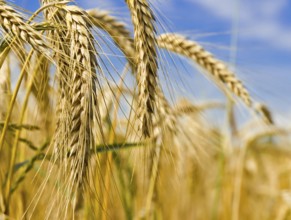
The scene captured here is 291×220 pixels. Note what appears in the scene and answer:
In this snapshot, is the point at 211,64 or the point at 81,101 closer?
the point at 81,101

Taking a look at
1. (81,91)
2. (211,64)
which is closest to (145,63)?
(81,91)

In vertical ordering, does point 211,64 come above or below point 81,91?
above

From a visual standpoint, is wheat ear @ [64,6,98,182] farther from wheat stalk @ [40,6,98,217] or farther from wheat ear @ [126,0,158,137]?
wheat ear @ [126,0,158,137]

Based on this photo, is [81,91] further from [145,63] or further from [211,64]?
[211,64]

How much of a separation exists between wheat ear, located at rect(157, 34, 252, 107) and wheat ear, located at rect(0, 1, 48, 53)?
72cm

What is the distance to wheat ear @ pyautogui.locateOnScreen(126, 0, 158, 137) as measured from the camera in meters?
1.16

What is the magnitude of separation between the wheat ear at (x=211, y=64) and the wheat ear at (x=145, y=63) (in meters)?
0.55

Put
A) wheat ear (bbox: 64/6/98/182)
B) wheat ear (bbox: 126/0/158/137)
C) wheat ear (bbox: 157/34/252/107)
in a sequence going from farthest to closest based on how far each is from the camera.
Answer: wheat ear (bbox: 157/34/252/107) < wheat ear (bbox: 126/0/158/137) < wheat ear (bbox: 64/6/98/182)

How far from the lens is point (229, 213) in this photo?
10.6 ft

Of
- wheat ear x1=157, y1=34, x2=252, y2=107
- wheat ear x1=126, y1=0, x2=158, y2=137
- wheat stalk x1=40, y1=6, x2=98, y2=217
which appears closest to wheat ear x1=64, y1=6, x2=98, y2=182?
wheat stalk x1=40, y1=6, x2=98, y2=217

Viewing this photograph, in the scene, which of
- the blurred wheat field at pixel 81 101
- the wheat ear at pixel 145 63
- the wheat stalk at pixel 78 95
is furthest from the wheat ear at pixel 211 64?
the wheat stalk at pixel 78 95

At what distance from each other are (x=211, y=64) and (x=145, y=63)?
2.38 feet

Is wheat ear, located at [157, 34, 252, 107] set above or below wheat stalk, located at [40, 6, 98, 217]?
above

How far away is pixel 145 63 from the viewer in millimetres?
1170
